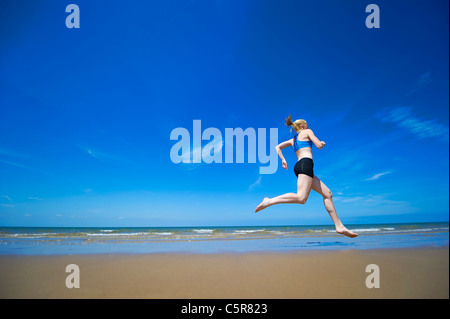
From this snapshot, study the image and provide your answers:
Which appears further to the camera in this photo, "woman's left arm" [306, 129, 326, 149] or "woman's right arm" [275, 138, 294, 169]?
"woman's right arm" [275, 138, 294, 169]

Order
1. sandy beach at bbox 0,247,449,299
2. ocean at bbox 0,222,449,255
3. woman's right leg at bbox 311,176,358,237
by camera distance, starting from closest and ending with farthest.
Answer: sandy beach at bbox 0,247,449,299
woman's right leg at bbox 311,176,358,237
ocean at bbox 0,222,449,255

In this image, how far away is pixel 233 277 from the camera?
11.8 feet

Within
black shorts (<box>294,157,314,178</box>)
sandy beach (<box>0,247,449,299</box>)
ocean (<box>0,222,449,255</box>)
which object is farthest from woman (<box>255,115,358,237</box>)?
ocean (<box>0,222,449,255</box>)

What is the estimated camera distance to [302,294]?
2857 millimetres

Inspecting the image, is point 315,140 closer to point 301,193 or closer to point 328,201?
point 301,193

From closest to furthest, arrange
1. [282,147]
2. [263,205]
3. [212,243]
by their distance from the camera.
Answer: [263,205], [282,147], [212,243]

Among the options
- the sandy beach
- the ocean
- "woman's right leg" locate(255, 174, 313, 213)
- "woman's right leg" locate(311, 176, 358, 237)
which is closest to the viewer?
the sandy beach

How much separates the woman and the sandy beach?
887mm

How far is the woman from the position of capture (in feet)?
10.2

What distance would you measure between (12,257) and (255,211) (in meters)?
6.57

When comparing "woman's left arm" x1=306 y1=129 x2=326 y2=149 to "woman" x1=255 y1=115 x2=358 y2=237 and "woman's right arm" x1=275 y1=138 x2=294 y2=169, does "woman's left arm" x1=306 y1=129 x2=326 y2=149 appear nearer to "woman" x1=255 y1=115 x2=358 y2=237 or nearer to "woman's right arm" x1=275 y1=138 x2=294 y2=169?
"woman" x1=255 y1=115 x2=358 y2=237

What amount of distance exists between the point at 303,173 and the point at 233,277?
2109 mm

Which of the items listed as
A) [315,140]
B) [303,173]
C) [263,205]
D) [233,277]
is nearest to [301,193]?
[303,173]
